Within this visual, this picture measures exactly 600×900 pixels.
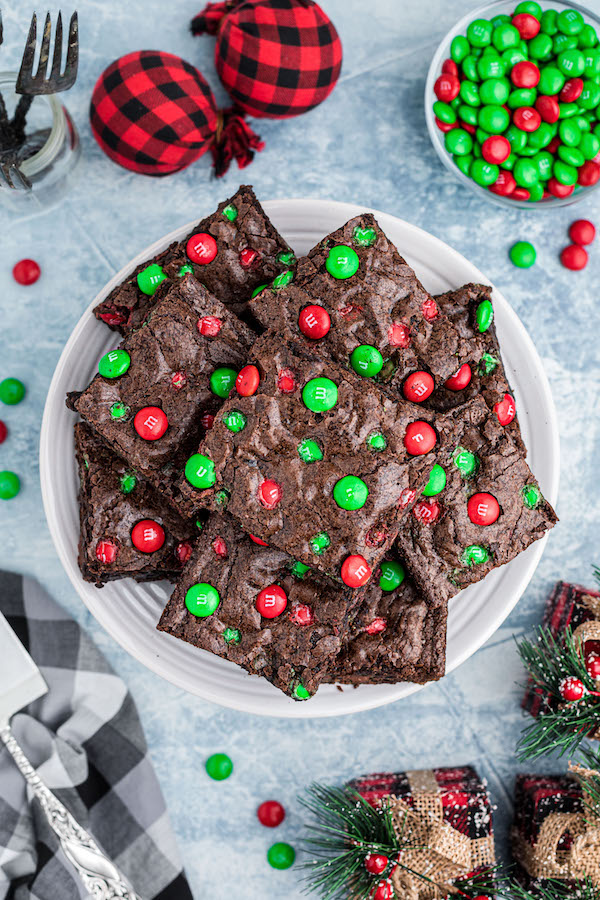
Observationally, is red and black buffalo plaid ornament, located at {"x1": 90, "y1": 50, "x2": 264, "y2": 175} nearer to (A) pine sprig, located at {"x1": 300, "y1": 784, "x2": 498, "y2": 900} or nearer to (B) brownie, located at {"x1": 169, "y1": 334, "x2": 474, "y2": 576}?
(B) brownie, located at {"x1": 169, "y1": 334, "x2": 474, "y2": 576}

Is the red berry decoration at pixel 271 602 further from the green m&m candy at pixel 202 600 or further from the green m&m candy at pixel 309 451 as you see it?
the green m&m candy at pixel 309 451

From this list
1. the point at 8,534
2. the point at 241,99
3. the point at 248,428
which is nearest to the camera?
the point at 248,428

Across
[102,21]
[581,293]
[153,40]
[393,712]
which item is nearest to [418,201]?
[581,293]

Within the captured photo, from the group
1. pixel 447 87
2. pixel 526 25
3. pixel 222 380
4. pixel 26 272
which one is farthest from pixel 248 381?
pixel 526 25

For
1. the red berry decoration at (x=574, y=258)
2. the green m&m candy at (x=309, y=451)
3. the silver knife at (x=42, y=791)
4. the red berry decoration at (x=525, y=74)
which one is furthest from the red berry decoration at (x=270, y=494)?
the red berry decoration at (x=525, y=74)

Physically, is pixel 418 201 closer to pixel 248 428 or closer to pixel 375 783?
pixel 248 428

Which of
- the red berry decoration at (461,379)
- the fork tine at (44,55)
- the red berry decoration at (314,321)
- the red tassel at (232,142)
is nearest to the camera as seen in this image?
the red berry decoration at (314,321)

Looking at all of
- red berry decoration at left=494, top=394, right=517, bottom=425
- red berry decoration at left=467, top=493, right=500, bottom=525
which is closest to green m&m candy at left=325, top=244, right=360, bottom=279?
red berry decoration at left=494, top=394, right=517, bottom=425
